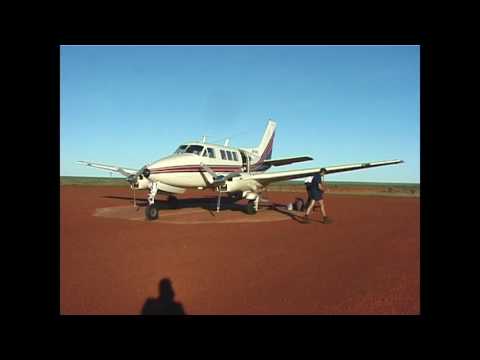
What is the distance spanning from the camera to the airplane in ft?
39.7

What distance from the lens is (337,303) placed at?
13.8ft

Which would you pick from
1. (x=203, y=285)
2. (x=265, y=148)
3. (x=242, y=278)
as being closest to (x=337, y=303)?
(x=242, y=278)

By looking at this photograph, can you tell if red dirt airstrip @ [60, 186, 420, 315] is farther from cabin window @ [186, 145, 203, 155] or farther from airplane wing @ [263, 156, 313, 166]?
airplane wing @ [263, 156, 313, 166]

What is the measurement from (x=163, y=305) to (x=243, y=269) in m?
1.93

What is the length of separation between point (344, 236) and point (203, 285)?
5.64m

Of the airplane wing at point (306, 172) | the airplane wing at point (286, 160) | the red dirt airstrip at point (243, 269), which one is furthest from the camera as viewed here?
the airplane wing at point (286, 160)

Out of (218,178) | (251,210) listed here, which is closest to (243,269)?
(218,178)

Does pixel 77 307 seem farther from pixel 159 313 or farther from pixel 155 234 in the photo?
pixel 155 234

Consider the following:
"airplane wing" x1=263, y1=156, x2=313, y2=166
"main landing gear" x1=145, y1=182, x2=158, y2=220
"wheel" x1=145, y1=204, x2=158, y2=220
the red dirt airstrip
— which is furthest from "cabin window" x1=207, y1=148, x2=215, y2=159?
the red dirt airstrip

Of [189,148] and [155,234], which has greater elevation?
[189,148]

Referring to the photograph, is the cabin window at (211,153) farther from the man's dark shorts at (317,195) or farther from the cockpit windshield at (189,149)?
the man's dark shorts at (317,195)

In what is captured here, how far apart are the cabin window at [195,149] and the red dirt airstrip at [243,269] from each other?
14.7ft

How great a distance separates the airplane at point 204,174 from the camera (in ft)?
39.7

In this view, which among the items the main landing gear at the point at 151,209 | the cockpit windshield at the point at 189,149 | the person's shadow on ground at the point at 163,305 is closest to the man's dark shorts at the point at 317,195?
the cockpit windshield at the point at 189,149
